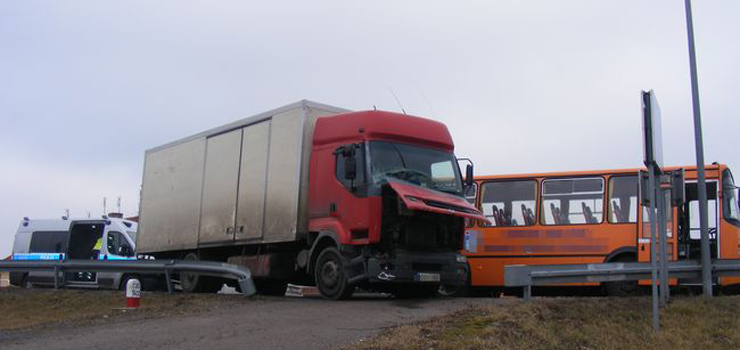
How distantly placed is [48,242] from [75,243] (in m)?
1.54

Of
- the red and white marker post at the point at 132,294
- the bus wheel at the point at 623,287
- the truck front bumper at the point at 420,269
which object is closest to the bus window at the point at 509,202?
the bus wheel at the point at 623,287

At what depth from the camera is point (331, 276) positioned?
41.4 feet

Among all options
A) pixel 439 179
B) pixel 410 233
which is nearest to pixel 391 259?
pixel 410 233

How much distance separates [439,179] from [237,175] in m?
4.57

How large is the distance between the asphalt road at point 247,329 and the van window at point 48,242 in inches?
592

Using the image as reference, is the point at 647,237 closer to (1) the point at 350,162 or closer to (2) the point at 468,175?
(2) the point at 468,175

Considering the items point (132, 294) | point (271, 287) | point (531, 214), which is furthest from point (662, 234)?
point (271, 287)

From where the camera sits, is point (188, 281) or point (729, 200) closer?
point (729, 200)

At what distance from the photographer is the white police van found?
20766 millimetres

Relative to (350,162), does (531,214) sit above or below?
below

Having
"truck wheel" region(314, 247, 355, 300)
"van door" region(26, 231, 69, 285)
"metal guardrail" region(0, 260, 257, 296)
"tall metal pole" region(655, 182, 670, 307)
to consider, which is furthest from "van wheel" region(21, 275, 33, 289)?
"tall metal pole" region(655, 182, 670, 307)

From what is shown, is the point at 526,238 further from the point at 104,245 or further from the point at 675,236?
the point at 104,245

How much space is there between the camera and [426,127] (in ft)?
44.3

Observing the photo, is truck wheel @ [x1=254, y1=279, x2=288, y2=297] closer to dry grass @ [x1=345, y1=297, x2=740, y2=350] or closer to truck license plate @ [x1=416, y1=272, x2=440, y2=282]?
truck license plate @ [x1=416, y1=272, x2=440, y2=282]
